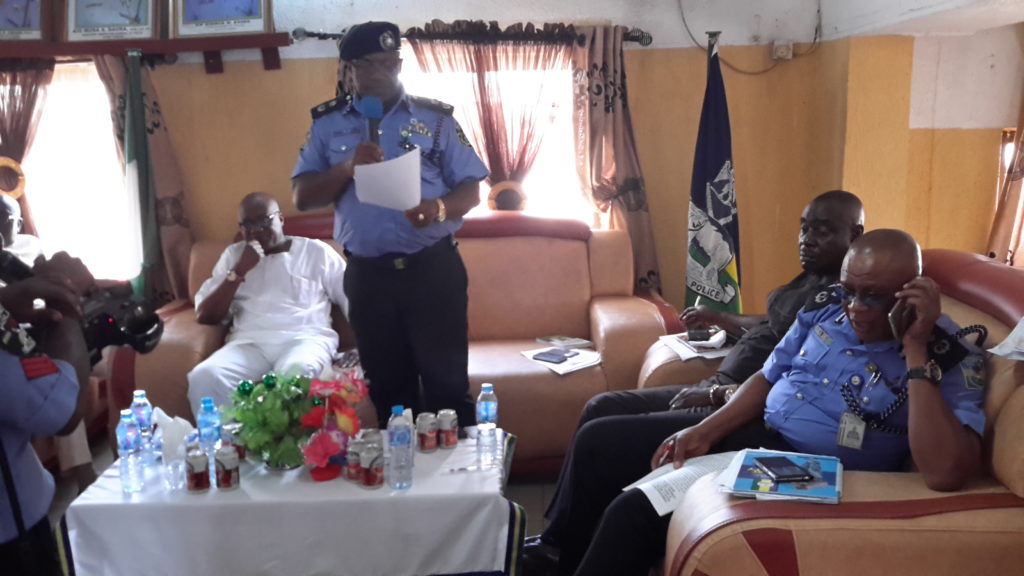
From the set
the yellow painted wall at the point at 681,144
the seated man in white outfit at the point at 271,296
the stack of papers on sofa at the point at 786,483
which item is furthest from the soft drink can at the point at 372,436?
the yellow painted wall at the point at 681,144

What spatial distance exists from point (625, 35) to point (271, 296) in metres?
2.01

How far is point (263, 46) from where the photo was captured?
3605 mm

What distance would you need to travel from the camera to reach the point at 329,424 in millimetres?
1981

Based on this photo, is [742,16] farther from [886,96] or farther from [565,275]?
[565,275]

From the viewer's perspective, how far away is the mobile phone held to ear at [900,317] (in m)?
1.61

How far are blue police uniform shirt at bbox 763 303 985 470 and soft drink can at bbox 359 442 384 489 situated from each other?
97cm

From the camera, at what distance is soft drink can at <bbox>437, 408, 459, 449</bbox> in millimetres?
2156

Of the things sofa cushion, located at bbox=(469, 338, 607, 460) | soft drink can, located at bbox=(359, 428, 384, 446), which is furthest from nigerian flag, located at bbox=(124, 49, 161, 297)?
soft drink can, located at bbox=(359, 428, 384, 446)

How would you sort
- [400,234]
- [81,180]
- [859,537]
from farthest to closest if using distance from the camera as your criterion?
[81,180] → [400,234] → [859,537]

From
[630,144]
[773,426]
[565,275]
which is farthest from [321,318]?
[773,426]

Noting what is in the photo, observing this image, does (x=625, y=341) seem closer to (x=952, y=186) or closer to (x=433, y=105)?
(x=433, y=105)

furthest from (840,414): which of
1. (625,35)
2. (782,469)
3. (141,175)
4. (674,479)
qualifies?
(141,175)

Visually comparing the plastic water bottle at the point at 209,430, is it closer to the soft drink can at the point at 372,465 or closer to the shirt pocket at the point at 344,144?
the soft drink can at the point at 372,465

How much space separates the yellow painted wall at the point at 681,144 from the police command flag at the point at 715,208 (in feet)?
1.02
